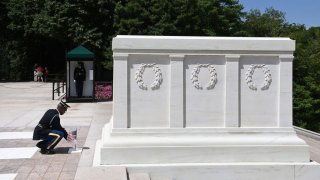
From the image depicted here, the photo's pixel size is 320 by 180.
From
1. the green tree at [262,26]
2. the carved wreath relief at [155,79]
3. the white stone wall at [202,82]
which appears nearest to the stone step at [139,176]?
the white stone wall at [202,82]

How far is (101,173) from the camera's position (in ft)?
22.1

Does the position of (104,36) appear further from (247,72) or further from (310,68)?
(247,72)

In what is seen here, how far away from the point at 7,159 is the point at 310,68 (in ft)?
85.8

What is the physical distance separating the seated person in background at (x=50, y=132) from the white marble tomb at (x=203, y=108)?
4.23 ft

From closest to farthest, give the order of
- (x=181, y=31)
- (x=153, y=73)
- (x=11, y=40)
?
1. (x=153, y=73)
2. (x=181, y=31)
3. (x=11, y=40)

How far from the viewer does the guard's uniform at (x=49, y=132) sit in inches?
330

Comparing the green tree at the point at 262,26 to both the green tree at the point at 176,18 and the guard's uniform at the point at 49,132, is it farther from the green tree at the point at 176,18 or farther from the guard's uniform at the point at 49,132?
the guard's uniform at the point at 49,132

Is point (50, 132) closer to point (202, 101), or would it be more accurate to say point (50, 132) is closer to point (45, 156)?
point (45, 156)

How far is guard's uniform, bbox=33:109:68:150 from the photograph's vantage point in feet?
27.5

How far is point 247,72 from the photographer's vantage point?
7.70 meters

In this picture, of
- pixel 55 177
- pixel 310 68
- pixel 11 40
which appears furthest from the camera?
pixel 11 40

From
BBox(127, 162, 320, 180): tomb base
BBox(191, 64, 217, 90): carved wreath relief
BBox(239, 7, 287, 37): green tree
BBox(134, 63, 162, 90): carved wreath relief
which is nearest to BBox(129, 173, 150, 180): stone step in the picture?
BBox(127, 162, 320, 180): tomb base

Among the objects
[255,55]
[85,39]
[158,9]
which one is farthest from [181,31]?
[255,55]

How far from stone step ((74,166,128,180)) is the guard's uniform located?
1553mm
